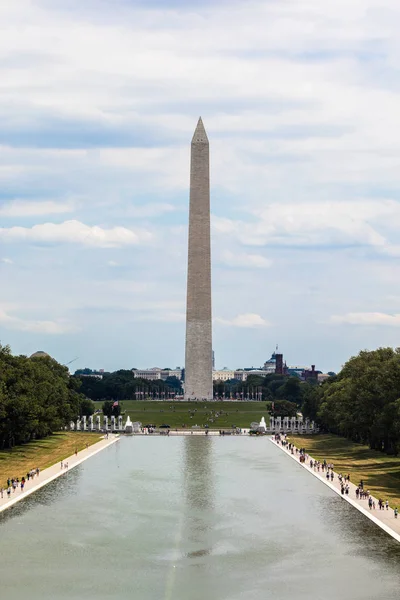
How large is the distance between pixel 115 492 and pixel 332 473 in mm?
17508

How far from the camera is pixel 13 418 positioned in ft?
285

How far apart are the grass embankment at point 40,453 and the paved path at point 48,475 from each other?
107 centimetres

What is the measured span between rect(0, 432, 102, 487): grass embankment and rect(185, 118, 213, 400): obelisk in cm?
4623

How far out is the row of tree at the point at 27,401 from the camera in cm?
8606

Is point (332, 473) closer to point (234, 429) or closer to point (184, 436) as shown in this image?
point (184, 436)

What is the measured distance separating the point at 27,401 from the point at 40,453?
587 cm

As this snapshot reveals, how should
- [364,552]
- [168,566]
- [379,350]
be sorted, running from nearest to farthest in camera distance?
[168,566]
[364,552]
[379,350]

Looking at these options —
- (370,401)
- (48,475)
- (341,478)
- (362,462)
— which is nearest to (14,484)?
(48,475)

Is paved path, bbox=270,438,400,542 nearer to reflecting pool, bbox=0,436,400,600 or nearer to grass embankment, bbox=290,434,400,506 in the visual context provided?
reflecting pool, bbox=0,436,400,600

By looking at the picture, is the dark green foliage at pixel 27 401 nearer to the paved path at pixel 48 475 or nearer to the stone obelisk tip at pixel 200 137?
the paved path at pixel 48 475

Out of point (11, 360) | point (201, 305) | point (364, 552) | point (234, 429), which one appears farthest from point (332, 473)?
point (201, 305)

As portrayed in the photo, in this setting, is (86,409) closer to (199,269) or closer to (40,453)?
(199,269)

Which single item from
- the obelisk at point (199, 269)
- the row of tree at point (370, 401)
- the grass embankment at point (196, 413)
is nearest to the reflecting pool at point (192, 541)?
the row of tree at point (370, 401)

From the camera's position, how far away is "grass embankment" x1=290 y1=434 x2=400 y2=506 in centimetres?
6531
